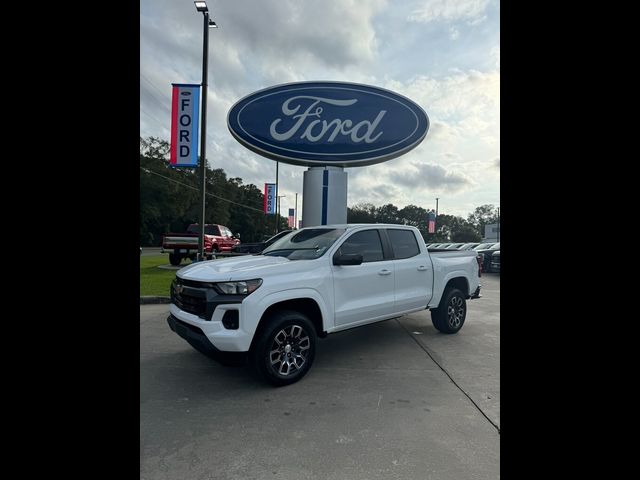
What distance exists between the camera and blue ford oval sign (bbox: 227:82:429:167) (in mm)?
8281

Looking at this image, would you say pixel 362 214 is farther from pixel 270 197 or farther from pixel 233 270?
pixel 233 270

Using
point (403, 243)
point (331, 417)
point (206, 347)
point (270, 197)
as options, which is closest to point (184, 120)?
point (403, 243)

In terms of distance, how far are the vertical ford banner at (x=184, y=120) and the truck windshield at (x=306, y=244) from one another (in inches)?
201

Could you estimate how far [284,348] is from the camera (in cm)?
349

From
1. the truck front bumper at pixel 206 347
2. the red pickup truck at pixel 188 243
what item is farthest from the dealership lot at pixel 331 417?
the red pickup truck at pixel 188 243

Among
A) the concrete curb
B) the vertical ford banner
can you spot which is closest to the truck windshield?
the concrete curb

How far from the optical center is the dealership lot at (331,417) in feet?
7.30

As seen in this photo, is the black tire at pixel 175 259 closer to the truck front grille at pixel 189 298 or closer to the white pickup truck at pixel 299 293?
the white pickup truck at pixel 299 293
